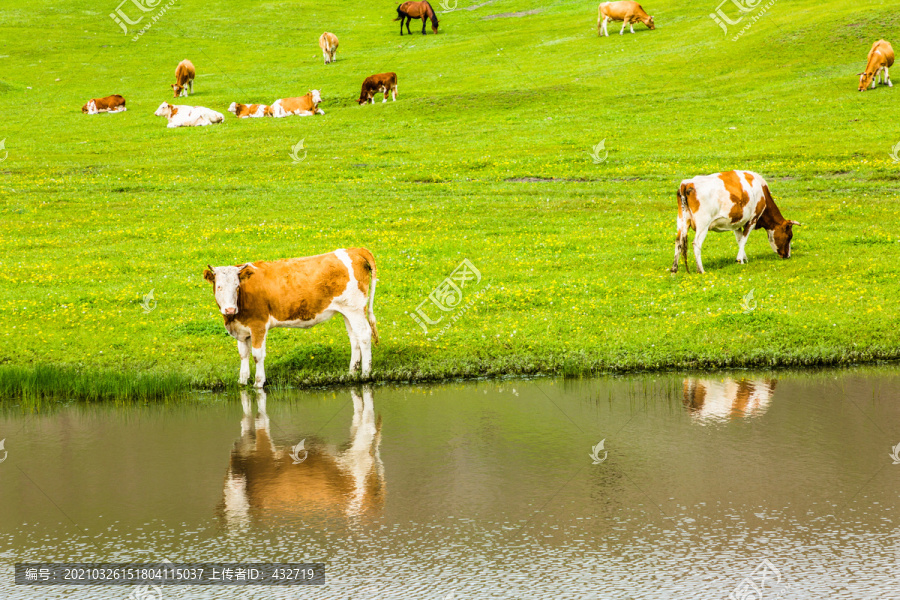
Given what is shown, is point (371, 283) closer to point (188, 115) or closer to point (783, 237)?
point (783, 237)

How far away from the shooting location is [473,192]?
3306cm

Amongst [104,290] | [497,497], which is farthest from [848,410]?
[104,290]

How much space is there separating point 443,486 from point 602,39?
58.4 m

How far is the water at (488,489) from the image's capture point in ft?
26.2

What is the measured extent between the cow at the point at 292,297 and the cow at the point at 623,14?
53.7 meters

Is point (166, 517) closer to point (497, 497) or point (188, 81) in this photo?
point (497, 497)

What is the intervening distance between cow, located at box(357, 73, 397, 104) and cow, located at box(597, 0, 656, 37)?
1902 centimetres

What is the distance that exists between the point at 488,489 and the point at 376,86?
151 ft

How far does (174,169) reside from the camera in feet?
129

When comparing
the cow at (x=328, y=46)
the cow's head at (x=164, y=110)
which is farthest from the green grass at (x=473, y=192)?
the cow at (x=328, y=46)

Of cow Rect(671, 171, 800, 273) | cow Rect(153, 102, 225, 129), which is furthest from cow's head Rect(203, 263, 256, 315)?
cow Rect(153, 102, 225, 129)

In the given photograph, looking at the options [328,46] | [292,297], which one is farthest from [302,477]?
[328,46]

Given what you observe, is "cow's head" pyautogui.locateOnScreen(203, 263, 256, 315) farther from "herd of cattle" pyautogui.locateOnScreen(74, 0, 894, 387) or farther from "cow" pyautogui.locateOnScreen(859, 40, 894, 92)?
"cow" pyautogui.locateOnScreen(859, 40, 894, 92)

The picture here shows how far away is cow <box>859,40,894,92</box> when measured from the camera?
4403 centimetres
